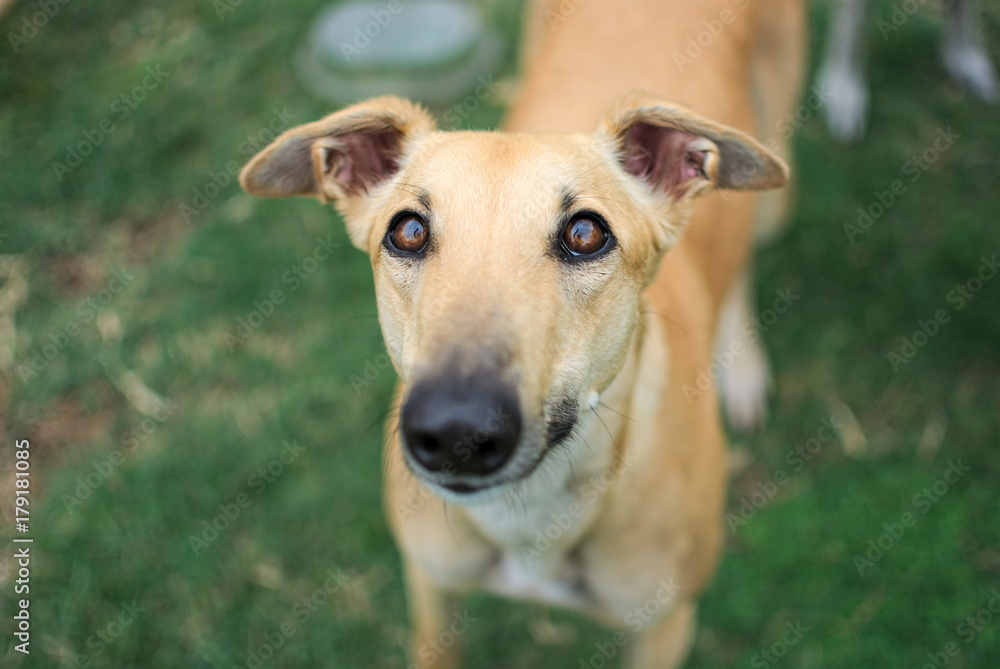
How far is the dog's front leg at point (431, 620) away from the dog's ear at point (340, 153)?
62.8 inches

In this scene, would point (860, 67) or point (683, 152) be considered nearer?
point (683, 152)

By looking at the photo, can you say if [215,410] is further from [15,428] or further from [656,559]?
[656,559]

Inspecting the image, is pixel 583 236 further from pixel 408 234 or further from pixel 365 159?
pixel 365 159

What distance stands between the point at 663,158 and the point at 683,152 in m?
0.11

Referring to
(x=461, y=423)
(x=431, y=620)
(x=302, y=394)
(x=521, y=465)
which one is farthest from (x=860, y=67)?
(x=461, y=423)

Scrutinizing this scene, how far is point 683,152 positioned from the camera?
286 centimetres

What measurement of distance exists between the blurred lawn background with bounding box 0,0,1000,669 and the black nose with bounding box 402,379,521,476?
8.14ft

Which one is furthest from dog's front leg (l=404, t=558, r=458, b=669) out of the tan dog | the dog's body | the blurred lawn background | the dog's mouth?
the dog's body

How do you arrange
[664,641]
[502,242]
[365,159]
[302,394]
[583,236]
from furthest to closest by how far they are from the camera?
1. [302,394]
2. [664,641]
3. [365,159]
4. [583,236]
5. [502,242]

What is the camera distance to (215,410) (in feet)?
16.2

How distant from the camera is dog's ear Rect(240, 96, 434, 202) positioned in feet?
8.86

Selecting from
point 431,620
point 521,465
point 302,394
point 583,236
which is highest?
point 583,236

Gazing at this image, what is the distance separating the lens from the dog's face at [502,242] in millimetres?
1943

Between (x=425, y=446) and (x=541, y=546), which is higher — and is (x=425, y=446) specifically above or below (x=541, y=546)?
above
